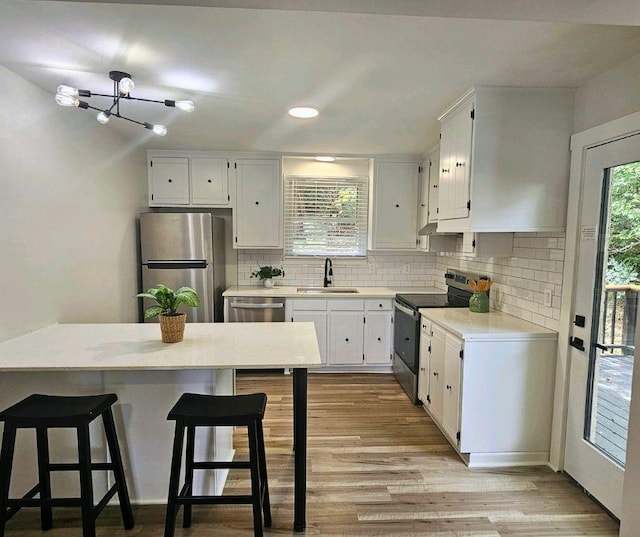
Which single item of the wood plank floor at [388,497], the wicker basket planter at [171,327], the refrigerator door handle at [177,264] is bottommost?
the wood plank floor at [388,497]

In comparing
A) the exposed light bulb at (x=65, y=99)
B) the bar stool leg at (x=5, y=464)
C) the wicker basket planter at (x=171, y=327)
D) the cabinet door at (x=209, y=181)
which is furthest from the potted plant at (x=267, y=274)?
the bar stool leg at (x=5, y=464)

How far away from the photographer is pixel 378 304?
13.9ft

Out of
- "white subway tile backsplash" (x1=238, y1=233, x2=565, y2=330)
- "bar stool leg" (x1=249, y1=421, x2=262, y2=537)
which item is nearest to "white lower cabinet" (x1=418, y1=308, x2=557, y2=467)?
"white subway tile backsplash" (x1=238, y1=233, x2=565, y2=330)

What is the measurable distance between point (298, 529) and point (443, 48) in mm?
2477

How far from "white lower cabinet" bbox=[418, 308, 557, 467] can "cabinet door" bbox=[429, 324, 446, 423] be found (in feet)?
0.88

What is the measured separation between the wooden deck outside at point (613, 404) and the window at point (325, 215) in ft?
9.37

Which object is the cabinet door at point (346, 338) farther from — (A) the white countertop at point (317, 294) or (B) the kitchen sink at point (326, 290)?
(B) the kitchen sink at point (326, 290)

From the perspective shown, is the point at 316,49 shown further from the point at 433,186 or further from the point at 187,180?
the point at 187,180

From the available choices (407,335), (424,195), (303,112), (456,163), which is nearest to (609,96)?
(456,163)

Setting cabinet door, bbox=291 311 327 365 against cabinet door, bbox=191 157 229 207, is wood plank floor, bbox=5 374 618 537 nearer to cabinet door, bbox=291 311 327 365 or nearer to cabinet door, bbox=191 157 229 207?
cabinet door, bbox=291 311 327 365

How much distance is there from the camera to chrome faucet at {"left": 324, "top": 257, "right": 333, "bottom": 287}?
15.2 feet

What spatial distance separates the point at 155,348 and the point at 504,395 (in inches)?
85.5

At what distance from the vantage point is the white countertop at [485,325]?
8.34ft

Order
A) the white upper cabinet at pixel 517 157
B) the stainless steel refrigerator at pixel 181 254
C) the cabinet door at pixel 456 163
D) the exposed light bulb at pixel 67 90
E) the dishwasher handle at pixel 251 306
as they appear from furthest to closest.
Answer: the dishwasher handle at pixel 251 306
the stainless steel refrigerator at pixel 181 254
the cabinet door at pixel 456 163
the white upper cabinet at pixel 517 157
the exposed light bulb at pixel 67 90
